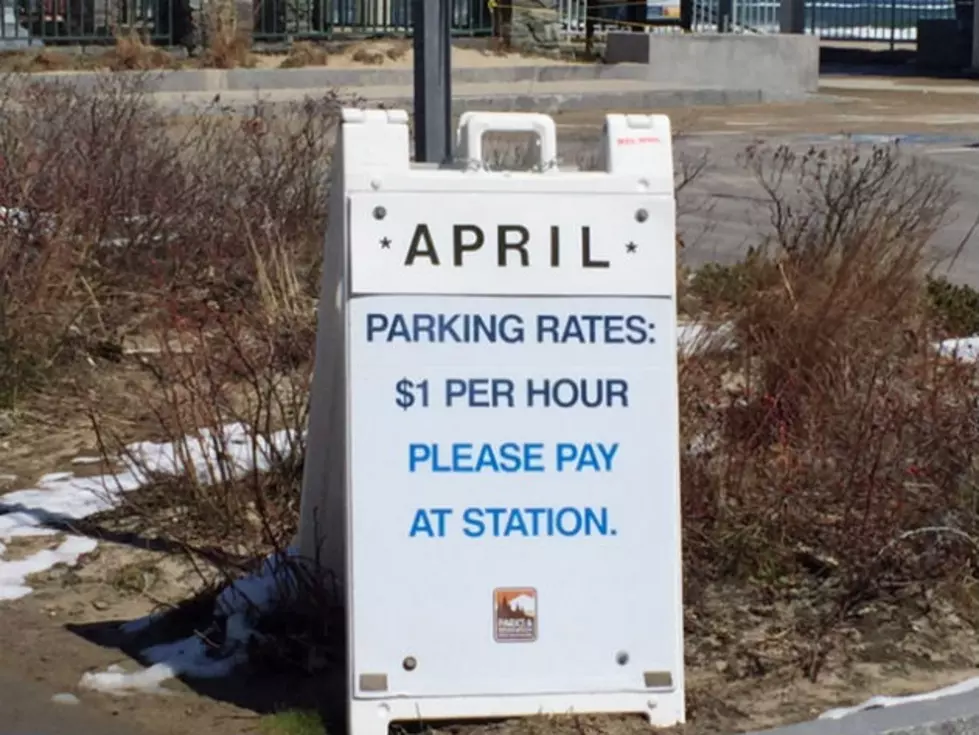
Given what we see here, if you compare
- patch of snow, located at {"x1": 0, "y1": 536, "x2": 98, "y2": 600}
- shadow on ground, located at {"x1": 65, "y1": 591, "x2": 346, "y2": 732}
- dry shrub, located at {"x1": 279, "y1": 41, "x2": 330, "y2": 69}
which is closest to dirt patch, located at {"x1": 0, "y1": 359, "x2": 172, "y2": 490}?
patch of snow, located at {"x1": 0, "y1": 536, "x2": 98, "y2": 600}

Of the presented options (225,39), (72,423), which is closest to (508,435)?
(72,423)

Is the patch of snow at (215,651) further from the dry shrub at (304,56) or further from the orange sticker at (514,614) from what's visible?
the dry shrub at (304,56)

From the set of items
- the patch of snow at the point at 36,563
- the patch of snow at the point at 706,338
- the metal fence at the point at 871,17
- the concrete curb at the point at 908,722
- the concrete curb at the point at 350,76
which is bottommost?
the concrete curb at the point at 908,722

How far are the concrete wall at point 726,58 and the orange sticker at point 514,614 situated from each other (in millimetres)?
21976

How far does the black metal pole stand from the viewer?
5.54 m

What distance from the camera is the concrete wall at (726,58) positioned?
26.2m

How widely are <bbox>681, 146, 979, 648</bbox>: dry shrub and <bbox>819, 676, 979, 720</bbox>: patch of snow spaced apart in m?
0.21

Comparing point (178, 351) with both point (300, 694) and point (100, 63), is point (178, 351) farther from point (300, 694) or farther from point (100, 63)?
point (100, 63)

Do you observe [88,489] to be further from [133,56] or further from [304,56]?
[304,56]

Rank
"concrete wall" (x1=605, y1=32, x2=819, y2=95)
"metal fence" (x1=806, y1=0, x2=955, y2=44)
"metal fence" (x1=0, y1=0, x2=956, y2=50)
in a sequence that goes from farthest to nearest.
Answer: "metal fence" (x1=806, y1=0, x2=955, y2=44) < "concrete wall" (x1=605, y1=32, x2=819, y2=95) < "metal fence" (x1=0, y1=0, x2=956, y2=50)

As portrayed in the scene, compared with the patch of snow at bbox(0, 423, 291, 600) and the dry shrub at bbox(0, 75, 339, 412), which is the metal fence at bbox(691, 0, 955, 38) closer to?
the dry shrub at bbox(0, 75, 339, 412)

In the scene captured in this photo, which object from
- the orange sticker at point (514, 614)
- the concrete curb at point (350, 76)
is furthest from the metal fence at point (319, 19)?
the orange sticker at point (514, 614)

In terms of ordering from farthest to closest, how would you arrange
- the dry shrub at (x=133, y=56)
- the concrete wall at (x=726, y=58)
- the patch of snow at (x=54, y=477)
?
the concrete wall at (x=726, y=58) → the dry shrub at (x=133, y=56) → the patch of snow at (x=54, y=477)

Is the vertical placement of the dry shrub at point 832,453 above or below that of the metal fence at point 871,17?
below
